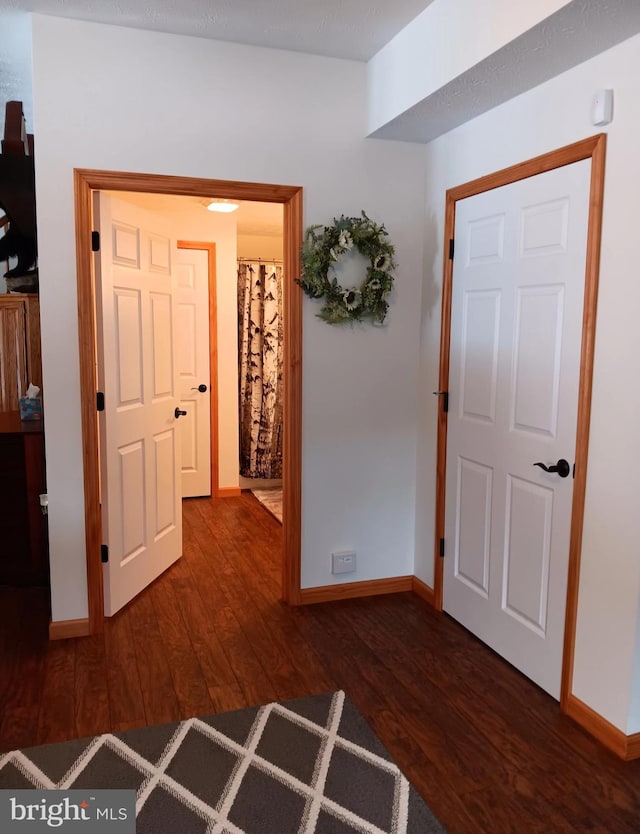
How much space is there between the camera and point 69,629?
9.62 ft

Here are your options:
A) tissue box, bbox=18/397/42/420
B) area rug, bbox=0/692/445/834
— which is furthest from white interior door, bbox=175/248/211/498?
area rug, bbox=0/692/445/834

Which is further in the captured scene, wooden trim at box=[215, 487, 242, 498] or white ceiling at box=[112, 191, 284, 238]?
wooden trim at box=[215, 487, 242, 498]

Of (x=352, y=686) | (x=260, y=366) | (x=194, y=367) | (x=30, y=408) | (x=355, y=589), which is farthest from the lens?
(x=260, y=366)

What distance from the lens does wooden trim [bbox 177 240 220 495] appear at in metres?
5.09

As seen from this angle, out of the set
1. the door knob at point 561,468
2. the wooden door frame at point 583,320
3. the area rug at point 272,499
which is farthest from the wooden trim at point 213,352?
the door knob at point 561,468

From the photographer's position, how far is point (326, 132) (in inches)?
122

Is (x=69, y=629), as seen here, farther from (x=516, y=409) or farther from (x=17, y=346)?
(x=516, y=409)

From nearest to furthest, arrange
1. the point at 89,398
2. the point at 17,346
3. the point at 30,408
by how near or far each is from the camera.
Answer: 1. the point at 89,398
2. the point at 30,408
3. the point at 17,346

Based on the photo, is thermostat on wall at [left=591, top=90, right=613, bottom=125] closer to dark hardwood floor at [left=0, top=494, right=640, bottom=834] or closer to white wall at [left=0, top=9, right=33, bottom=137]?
dark hardwood floor at [left=0, top=494, right=640, bottom=834]

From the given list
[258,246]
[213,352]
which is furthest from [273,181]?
[258,246]

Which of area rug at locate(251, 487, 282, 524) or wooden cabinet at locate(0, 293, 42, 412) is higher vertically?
wooden cabinet at locate(0, 293, 42, 412)

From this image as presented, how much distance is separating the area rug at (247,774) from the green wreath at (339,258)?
1815mm

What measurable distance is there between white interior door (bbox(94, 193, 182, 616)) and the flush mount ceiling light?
1105 millimetres

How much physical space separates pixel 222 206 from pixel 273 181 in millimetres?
1859
